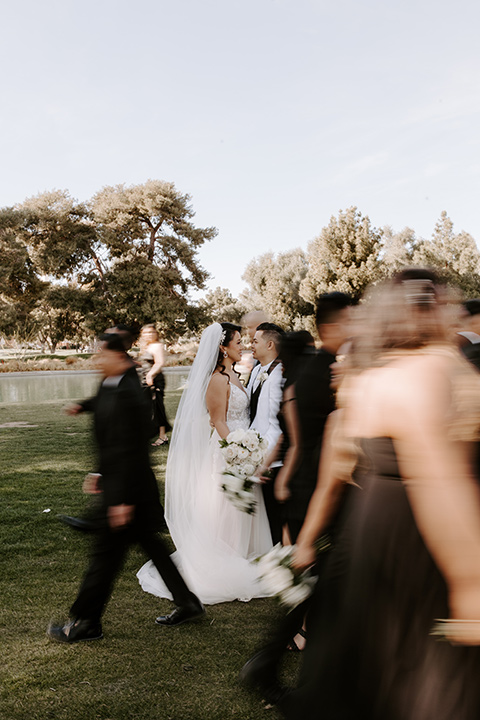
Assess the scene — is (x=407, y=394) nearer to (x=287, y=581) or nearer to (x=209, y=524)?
(x=287, y=581)

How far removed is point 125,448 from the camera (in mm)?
3500

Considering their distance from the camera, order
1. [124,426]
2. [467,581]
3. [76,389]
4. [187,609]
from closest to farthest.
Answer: [467,581] < [124,426] < [187,609] < [76,389]

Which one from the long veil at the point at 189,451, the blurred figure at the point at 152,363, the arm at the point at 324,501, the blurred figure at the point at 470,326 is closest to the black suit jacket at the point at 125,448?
the long veil at the point at 189,451

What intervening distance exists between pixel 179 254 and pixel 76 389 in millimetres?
18125

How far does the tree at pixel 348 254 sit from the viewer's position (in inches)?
1497

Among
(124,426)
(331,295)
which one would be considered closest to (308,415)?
(331,295)

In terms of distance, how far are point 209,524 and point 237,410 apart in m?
0.95

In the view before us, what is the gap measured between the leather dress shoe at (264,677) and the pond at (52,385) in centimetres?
1456

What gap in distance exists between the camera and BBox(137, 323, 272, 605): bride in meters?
4.46

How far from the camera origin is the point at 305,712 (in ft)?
5.50

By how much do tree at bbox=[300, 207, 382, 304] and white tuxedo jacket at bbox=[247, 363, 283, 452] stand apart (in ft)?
112

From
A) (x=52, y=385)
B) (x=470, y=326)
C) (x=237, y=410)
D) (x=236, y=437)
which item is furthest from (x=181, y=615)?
(x=52, y=385)

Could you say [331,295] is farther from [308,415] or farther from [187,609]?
[187,609]

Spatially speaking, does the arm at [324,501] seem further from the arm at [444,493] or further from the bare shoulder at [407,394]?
the arm at [444,493]
